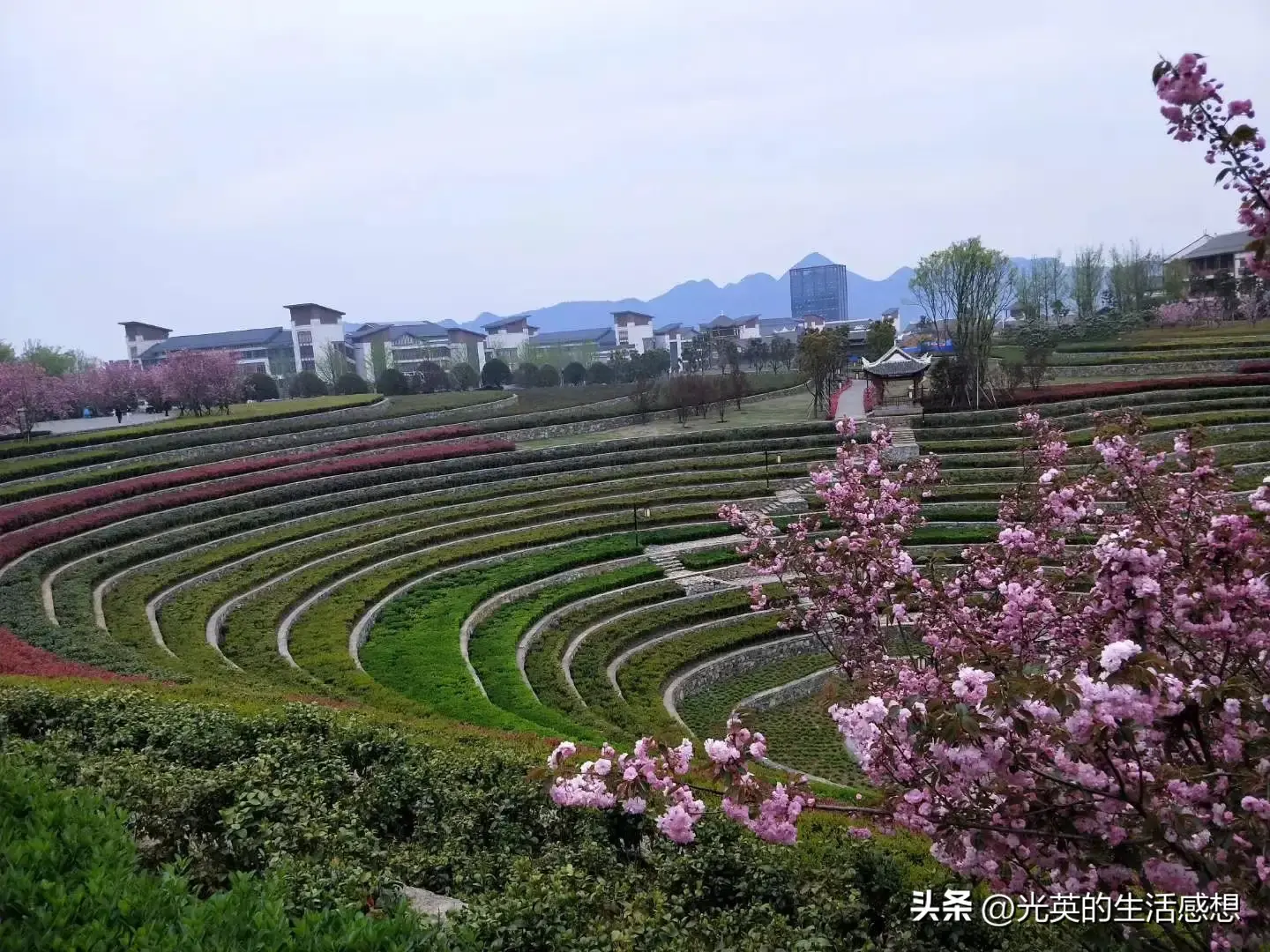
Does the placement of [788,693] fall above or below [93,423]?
below

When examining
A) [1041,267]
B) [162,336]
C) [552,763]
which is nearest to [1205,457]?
[552,763]

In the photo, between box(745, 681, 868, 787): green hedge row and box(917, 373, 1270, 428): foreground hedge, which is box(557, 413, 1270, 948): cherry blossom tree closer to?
box(745, 681, 868, 787): green hedge row

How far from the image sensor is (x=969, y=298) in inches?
1789

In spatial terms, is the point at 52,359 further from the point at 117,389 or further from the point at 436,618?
the point at 436,618

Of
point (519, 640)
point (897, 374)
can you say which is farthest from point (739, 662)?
point (897, 374)

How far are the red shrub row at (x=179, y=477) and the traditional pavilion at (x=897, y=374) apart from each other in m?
18.0

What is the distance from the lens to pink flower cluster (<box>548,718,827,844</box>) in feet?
15.8

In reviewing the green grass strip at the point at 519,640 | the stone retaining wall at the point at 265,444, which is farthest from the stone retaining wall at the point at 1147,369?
the stone retaining wall at the point at 265,444

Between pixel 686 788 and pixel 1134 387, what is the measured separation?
3645 cm

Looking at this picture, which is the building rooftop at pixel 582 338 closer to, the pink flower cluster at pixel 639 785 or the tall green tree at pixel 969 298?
the tall green tree at pixel 969 298

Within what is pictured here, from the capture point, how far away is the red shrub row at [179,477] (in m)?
24.5

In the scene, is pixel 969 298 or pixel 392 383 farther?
pixel 392 383

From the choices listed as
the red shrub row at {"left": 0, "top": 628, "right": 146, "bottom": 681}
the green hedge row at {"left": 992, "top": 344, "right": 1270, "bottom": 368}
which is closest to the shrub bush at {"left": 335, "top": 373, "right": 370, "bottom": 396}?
the green hedge row at {"left": 992, "top": 344, "right": 1270, "bottom": 368}

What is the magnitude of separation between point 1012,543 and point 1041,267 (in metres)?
99.3
